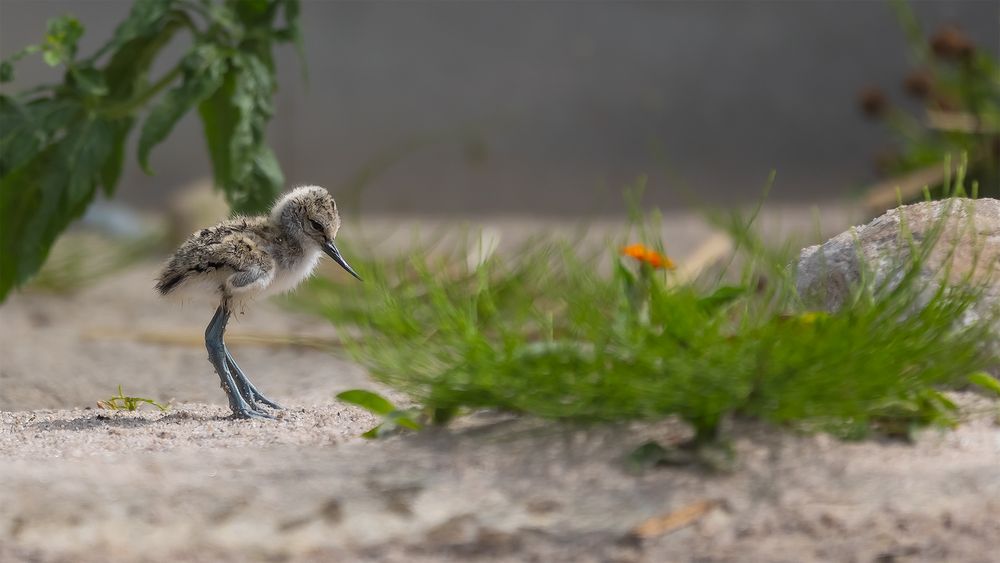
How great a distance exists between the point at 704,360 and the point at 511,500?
0.36 metres

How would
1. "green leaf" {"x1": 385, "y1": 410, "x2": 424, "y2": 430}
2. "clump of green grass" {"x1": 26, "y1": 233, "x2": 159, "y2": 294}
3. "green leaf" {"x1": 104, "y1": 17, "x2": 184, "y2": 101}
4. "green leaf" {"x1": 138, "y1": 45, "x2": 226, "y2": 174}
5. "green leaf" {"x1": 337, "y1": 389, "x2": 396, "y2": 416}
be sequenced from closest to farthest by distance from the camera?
"green leaf" {"x1": 385, "y1": 410, "x2": 424, "y2": 430} < "green leaf" {"x1": 337, "y1": 389, "x2": 396, "y2": 416} < "green leaf" {"x1": 138, "y1": 45, "x2": 226, "y2": 174} < "green leaf" {"x1": 104, "y1": 17, "x2": 184, "y2": 101} < "clump of green grass" {"x1": 26, "y1": 233, "x2": 159, "y2": 294}

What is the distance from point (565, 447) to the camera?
2.00 m

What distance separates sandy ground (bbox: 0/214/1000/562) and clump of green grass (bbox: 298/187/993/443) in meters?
0.06

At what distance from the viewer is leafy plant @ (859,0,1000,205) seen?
5.45 metres

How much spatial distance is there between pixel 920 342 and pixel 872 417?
15cm

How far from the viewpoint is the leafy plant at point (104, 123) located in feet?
10.8

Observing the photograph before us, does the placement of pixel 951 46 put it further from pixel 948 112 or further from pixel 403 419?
pixel 403 419

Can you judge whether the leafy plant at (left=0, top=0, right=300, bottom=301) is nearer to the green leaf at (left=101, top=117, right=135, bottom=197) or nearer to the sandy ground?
the green leaf at (left=101, top=117, right=135, bottom=197)

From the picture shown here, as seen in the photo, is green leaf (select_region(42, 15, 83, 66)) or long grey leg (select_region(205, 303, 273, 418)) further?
green leaf (select_region(42, 15, 83, 66))

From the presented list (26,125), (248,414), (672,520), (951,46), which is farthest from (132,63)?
(951,46)

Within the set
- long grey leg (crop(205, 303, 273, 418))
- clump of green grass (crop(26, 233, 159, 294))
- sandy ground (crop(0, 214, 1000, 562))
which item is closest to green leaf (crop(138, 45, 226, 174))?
long grey leg (crop(205, 303, 273, 418))

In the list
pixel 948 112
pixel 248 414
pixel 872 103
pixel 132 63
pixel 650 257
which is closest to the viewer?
pixel 650 257

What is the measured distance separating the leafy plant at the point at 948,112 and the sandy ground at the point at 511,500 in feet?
11.4

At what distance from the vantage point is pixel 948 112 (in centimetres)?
630
